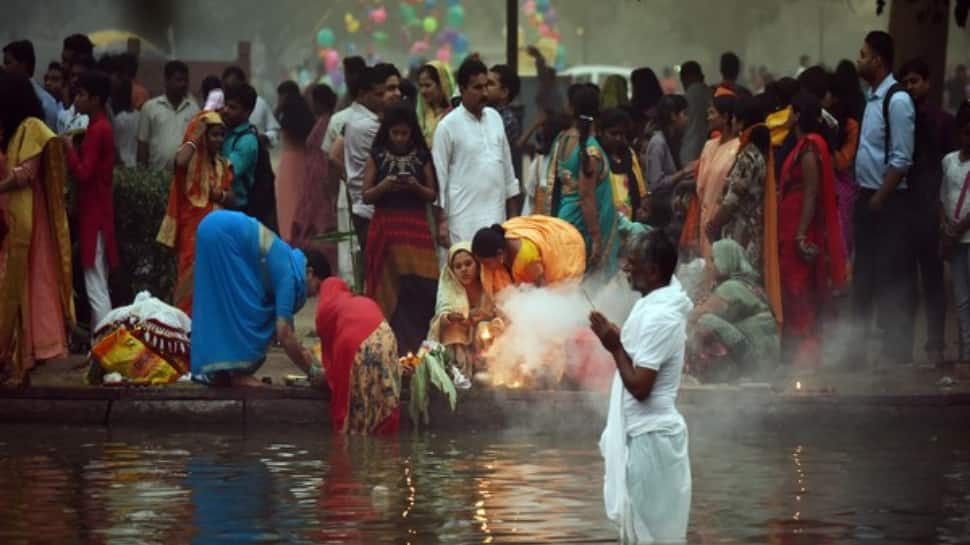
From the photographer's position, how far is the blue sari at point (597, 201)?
14.9 meters

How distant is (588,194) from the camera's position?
1488cm

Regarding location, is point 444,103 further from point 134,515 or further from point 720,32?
point 720,32

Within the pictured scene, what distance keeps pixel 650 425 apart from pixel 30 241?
6139mm

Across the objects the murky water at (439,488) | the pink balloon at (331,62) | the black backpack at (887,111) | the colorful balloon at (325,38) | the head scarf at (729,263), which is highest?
the colorful balloon at (325,38)

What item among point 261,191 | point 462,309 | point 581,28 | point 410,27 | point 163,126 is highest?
point 581,28

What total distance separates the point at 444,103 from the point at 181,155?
7.25 feet

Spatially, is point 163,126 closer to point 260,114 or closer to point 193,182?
point 260,114

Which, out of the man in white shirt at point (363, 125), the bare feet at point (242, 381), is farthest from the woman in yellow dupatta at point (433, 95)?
the bare feet at point (242, 381)

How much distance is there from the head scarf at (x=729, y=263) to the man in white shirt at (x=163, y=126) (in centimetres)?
533

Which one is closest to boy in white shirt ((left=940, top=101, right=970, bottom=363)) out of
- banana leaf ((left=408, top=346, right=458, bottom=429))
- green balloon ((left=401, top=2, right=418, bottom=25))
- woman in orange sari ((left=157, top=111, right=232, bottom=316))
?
banana leaf ((left=408, top=346, right=458, bottom=429))

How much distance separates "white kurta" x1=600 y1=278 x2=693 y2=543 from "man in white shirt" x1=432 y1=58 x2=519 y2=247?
6.05m

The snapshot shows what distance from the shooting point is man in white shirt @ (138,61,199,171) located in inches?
716

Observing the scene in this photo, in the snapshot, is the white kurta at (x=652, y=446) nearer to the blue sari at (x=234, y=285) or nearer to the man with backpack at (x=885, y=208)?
the blue sari at (x=234, y=285)

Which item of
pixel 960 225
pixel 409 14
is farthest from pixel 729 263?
pixel 409 14
